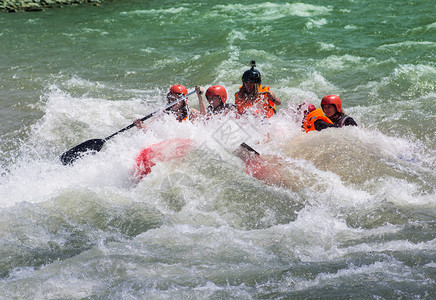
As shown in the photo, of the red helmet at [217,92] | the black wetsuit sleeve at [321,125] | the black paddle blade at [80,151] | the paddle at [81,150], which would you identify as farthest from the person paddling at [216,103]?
the black paddle blade at [80,151]

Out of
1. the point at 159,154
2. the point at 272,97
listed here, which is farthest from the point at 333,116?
the point at 159,154

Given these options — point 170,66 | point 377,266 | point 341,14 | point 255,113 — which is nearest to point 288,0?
point 341,14

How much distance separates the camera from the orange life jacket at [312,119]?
6555 millimetres

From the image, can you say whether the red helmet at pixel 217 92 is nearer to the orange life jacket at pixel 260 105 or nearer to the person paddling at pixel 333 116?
the orange life jacket at pixel 260 105

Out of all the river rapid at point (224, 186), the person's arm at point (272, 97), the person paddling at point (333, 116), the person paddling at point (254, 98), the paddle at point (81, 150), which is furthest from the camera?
the person's arm at point (272, 97)

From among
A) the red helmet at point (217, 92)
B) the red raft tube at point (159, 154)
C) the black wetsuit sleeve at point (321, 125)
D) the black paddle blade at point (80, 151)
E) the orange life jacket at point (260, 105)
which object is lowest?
the black paddle blade at point (80, 151)

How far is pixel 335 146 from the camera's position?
617 centimetres

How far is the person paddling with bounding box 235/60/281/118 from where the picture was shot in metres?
6.82

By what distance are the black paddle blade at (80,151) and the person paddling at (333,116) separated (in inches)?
110

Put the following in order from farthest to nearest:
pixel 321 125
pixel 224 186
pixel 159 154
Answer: pixel 321 125 < pixel 159 154 < pixel 224 186

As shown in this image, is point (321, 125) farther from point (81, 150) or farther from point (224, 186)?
point (81, 150)

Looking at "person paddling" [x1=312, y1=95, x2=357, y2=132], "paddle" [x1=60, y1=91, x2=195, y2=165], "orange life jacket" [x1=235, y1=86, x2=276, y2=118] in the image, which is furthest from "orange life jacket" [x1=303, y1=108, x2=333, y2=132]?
"paddle" [x1=60, y1=91, x2=195, y2=165]

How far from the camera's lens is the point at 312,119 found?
6.59 m

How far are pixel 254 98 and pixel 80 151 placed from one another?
2.39m
